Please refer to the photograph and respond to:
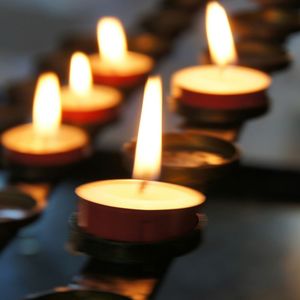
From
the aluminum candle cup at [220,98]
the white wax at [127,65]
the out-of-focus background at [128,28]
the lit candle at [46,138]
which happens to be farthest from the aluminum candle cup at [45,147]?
the out-of-focus background at [128,28]

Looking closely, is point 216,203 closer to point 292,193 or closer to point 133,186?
point 292,193

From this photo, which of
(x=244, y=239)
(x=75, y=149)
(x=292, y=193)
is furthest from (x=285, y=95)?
(x=75, y=149)

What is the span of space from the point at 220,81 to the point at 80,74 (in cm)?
22

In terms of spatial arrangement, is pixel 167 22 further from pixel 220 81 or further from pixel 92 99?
pixel 220 81

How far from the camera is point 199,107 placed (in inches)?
27.4

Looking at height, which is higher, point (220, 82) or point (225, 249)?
point (220, 82)

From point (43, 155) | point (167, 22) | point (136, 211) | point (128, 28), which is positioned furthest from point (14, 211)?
point (128, 28)

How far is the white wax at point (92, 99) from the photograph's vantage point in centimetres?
88

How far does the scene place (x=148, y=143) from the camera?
0.48m

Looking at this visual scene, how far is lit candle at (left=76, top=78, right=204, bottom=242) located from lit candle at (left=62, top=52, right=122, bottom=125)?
1.19 ft

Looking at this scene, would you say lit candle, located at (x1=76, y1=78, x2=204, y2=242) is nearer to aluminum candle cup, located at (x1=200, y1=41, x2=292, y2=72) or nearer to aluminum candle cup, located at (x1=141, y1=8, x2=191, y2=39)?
aluminum candle cup, located at (x1=200, y1=41, x2=292, y2=72)

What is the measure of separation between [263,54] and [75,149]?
Answer: 282mm

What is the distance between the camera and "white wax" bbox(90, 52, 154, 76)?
1.01 metres

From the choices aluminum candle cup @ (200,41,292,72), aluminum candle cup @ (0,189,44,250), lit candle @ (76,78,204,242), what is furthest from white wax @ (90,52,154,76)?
lit candle @ (76,78,204,242)
